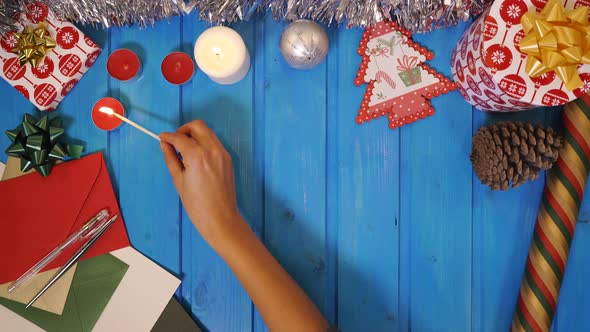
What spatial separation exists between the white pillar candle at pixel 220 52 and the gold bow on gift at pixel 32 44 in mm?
331

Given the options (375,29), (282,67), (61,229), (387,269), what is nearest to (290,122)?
(282,67)

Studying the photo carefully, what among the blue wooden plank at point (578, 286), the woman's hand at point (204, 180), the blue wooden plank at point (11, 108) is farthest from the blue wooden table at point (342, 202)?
the blue wooden plank at point (11, 108)

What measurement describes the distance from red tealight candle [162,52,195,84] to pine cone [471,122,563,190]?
598mm

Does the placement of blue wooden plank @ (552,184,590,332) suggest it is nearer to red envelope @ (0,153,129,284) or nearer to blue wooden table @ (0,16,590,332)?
blue wooden table @ (0,16,590,332)

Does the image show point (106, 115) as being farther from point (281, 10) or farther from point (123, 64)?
point (281, 10)

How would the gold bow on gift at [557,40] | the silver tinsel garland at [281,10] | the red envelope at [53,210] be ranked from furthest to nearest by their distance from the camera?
the red envelope at [53,210] → the silver tinsel garland at [281,10] → the gold bow on gift at [557,40]

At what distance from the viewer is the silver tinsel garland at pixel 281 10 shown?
77 centimetres

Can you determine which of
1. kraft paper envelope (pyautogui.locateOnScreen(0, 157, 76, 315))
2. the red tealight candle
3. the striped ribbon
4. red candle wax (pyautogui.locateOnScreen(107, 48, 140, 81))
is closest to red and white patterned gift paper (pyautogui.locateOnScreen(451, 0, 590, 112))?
the striped ribbon

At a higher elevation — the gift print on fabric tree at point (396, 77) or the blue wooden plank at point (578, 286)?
the gift print on fabric tree at point (396, 77)

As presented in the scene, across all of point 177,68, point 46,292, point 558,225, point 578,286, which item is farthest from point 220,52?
point 578,286

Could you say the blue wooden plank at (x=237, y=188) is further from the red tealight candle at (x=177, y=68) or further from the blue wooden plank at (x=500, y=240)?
the blue wooden plank at (x=500, y=240)

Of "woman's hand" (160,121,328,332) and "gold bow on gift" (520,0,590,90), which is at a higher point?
"gold bow on gift" (520,0,590,90)

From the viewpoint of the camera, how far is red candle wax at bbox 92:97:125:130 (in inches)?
34.0

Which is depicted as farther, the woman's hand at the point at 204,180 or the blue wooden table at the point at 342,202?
the blue wooden table at the point at 342,202
